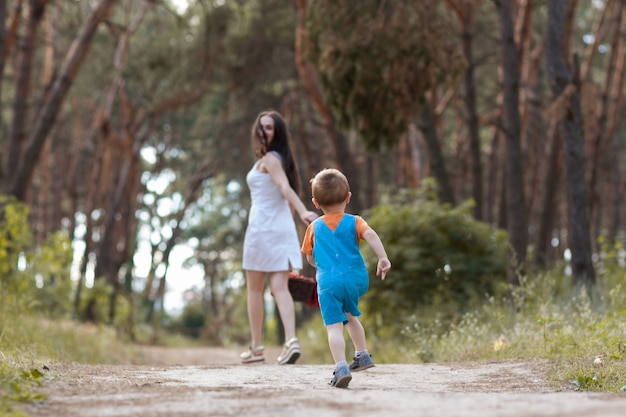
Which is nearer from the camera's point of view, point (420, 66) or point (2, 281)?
point (2, 281)

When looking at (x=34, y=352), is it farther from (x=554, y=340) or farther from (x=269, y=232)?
(x=554, y=340)

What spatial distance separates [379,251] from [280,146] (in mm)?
2795

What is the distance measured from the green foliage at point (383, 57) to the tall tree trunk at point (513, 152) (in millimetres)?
1263

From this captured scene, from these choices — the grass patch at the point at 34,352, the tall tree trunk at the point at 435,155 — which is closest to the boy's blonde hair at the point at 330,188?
the grass patch at the point at 34,352

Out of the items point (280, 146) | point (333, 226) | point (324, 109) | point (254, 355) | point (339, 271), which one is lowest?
point (254, 355)

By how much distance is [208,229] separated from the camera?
42.9m

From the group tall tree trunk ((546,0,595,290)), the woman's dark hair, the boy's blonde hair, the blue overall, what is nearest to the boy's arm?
the blue overall

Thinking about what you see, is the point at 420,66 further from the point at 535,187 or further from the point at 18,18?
the point at 535,187

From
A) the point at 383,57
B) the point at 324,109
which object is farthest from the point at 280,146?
the point at 324,109

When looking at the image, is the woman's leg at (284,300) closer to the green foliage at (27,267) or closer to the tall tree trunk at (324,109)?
the green foliage at (27,267)

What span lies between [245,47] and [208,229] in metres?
21.7

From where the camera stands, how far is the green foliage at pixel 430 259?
1258cm

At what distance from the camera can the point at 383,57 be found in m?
14.0

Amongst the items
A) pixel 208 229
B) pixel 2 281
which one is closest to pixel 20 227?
pixel 2 281
